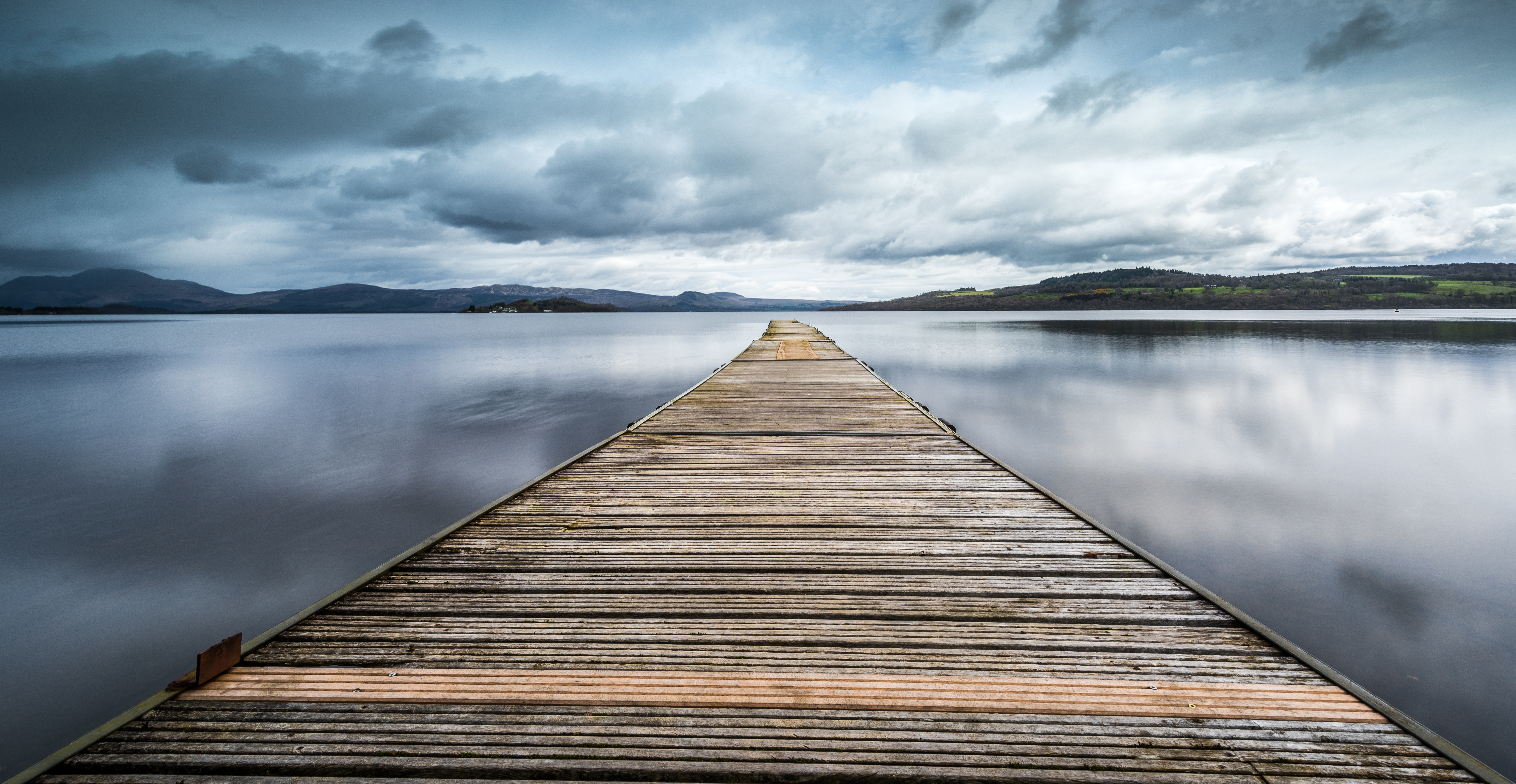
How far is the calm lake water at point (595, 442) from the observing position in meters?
4.96

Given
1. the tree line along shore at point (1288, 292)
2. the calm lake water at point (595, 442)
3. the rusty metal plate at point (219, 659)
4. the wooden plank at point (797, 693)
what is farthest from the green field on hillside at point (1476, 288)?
the rusty metal plate at point (219, 659)

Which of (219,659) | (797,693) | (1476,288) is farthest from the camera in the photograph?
(1476,288)

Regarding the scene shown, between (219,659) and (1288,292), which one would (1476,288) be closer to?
(1288,292)

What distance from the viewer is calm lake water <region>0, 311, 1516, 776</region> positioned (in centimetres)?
496

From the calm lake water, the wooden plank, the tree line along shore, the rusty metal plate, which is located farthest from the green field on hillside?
the rusty metal plate

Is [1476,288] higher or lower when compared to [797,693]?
higher

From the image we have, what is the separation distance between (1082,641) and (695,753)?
2.18 meters

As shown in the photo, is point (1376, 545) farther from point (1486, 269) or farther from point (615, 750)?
point (1486, 269)

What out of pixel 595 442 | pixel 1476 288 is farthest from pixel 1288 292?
pixel 595 442

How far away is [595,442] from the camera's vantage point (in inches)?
529

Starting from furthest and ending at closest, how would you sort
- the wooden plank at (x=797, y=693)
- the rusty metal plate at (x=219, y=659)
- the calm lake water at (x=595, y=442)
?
the calm lake water at (x=595, y=442) → the rusty metal plate at (x=219, y=659) → the wooden plank at (x=797, y=693)

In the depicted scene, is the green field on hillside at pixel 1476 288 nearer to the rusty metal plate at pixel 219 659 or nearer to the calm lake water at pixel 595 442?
the calm lake water at pixel 595 442

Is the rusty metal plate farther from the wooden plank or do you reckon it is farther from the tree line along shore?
the tree line along shore

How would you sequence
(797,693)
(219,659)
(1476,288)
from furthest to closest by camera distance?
1. (1476,288)
2. (219,659)
3. (797,693)
